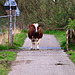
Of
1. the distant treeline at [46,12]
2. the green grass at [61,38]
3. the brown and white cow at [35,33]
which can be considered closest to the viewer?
the brown and white cow at [35,33]

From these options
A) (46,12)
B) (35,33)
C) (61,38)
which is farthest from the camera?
(46,12)

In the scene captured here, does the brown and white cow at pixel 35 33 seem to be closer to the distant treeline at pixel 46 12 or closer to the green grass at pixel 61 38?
the green grass at pixel 61 38

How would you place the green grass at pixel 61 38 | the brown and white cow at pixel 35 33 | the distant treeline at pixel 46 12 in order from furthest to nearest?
the distant treeline at pixel 46 12 < the green grass at pixel 61 38 < the brown and white cow at pixel 35 33

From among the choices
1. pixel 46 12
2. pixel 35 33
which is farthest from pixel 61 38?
pixel 46 12

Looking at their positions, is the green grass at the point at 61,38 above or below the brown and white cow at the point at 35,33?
below

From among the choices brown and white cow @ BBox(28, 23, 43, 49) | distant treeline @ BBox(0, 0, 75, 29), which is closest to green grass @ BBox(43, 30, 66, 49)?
distant treeline @ BBox(0, 0, 75, 29)

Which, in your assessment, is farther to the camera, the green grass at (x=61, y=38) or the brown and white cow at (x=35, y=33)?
the green grass at (x=61, y=38)

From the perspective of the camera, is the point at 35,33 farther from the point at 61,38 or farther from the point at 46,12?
the point at 46,12

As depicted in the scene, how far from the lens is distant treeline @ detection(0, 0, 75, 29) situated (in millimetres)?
28612

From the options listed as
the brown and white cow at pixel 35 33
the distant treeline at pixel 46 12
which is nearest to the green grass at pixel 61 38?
the distant treeline at pixel 46 12

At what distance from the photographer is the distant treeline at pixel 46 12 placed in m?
28.6

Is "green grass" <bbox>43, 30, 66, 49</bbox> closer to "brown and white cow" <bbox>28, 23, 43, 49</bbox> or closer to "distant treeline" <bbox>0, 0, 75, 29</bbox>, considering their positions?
"distant treeline" <bbox>0, 0, 75, 29</bbox>

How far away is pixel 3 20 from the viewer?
3847 centimetres

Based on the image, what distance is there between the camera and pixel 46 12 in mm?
34562
